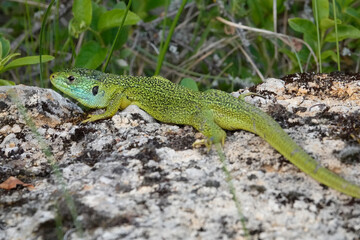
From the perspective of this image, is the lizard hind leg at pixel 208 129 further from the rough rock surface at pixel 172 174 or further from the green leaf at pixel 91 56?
the green leaf at pixel 91 56

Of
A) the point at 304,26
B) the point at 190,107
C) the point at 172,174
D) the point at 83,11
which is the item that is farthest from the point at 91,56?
the point at 172,174

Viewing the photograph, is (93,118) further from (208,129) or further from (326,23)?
(326,23)

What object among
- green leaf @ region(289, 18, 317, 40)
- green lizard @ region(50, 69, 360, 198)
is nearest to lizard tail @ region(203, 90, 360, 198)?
green lizard @ region(50, 69, 360, 198)

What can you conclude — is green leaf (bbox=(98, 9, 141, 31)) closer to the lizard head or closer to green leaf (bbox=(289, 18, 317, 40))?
the lizard head

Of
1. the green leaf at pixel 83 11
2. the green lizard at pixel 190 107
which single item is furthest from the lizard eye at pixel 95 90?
the green leaf at pixel 83 11

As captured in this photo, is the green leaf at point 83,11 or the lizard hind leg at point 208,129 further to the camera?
the green leaf at point 83,11
